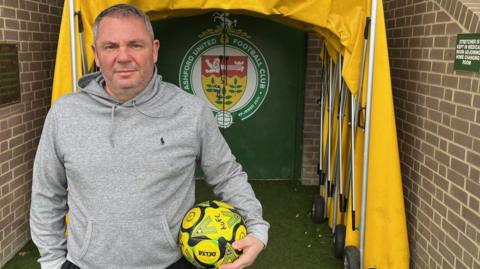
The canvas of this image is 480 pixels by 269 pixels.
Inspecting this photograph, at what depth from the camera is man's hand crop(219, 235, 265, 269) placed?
1.92 meters

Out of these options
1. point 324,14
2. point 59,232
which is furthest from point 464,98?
point 59,232

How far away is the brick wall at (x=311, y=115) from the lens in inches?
274

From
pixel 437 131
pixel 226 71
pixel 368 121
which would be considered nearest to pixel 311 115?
pixel 226 71

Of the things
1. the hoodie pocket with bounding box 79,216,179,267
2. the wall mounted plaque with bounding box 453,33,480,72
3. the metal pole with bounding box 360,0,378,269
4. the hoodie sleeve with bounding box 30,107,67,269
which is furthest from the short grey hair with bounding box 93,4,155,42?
the metal pole with bounding box 360,0,378,269

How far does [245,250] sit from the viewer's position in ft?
6.41

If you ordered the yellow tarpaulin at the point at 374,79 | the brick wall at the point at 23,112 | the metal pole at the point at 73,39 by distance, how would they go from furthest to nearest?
the brick wall at the point at 23,112
the yellow tarpaulin at the point at 374,79
the metal pole at the point at 73,39

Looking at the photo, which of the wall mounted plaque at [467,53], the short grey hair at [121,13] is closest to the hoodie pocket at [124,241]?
the short grey hair at [121,13]

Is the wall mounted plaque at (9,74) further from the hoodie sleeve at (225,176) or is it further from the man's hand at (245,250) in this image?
the man's hand at (245,250)

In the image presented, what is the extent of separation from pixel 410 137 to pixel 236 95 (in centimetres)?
333

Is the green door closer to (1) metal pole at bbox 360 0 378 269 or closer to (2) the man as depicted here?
(1) metal pole at bbox 360 0 378 269

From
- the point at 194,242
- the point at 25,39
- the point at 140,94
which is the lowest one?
the point at 194,242

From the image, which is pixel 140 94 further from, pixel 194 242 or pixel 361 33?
pixel 361 33

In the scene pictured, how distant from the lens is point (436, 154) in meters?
3.68

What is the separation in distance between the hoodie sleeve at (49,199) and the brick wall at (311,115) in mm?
5408
